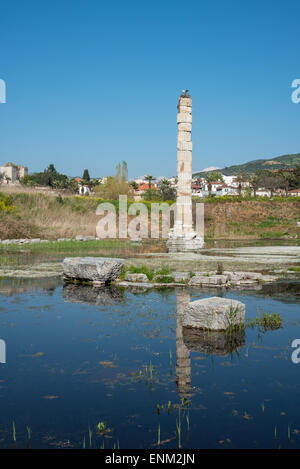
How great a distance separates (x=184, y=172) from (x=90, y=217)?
10704mm

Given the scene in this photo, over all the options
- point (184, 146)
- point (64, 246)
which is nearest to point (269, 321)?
point (64, 246)

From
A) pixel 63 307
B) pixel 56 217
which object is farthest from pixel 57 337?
pixel 56 217

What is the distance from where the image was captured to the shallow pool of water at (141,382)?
13.8ft

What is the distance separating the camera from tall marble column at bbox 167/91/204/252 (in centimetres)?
2720

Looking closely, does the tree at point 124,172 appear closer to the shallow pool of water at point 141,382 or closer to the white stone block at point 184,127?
the white stone block at point 184,127

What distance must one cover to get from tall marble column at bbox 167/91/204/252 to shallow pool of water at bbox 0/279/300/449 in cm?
1814

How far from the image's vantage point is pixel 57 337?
288 inches

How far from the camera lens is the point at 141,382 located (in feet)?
17.8

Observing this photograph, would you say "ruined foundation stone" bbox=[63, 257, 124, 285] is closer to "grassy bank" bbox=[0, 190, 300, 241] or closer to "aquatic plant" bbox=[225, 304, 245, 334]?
"aquatic plant" bbox=[225, 304, 245, 334]

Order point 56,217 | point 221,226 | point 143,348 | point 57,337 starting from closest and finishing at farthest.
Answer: point 143,348 → point 57,337 → point 56,217 → point 221,226

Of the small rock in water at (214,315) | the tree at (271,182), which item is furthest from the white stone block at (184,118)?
the tree at (271,182)

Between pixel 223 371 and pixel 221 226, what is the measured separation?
1418 inches

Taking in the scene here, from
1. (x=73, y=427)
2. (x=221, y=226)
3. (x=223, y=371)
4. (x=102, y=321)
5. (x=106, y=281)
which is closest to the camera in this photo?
(x=73, y=427)

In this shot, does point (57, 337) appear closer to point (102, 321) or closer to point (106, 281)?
point (102, 321)
